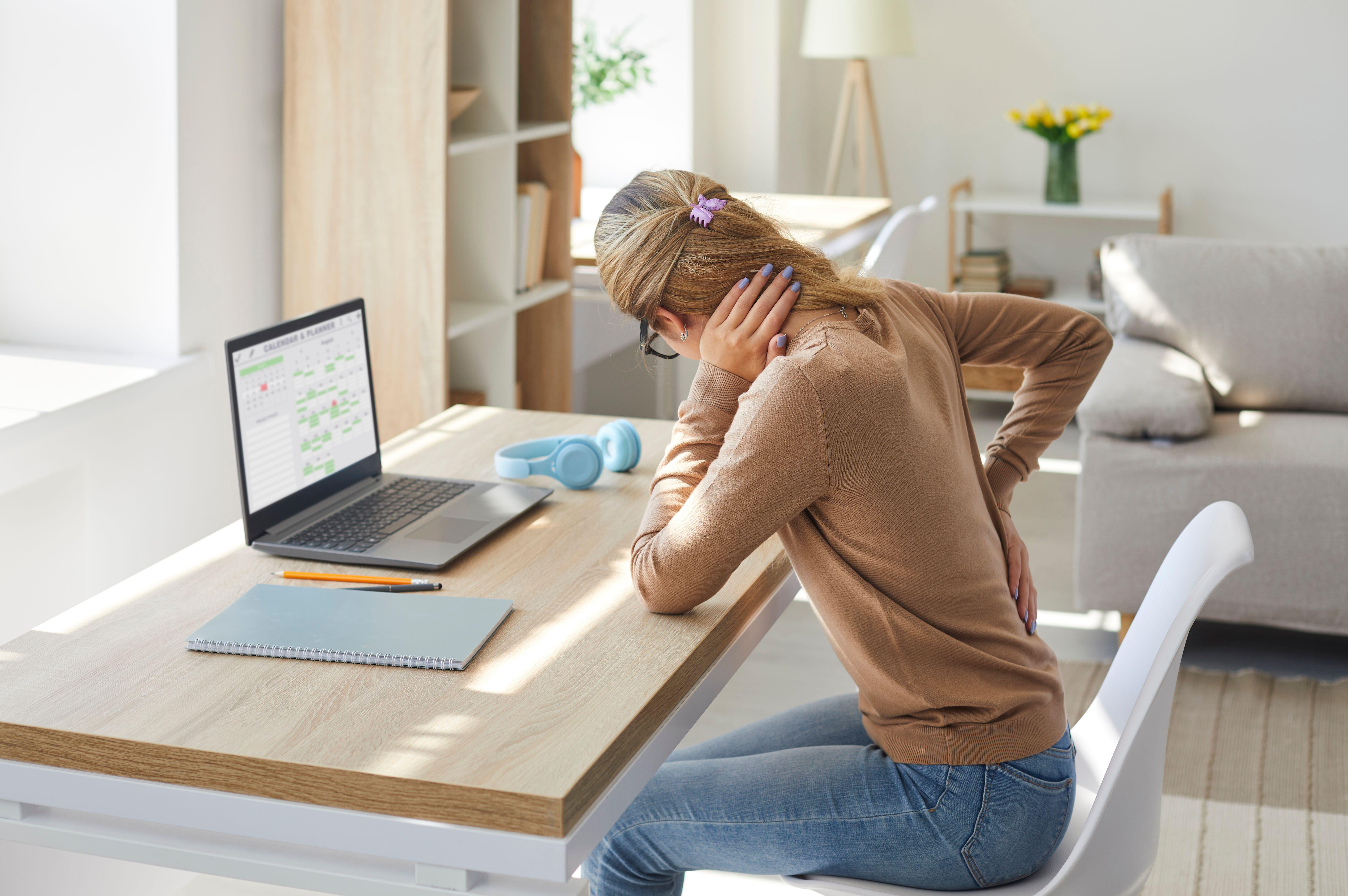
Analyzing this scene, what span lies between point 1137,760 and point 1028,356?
1.88 ft

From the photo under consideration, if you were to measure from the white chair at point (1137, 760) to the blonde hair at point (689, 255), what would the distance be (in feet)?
1.43

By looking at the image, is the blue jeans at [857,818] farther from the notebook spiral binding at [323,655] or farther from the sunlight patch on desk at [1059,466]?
the sunlight patch on desk at [1059,466]

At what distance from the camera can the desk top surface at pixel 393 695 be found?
1.02 metres

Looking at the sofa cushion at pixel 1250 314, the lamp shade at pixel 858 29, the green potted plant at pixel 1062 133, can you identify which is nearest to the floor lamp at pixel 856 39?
the lamp shade at pixel 858 29

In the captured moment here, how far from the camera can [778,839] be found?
1.30 metres

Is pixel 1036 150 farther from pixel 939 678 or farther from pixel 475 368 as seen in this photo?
pixel 939 678

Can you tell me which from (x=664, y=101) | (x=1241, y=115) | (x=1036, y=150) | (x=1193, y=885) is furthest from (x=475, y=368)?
(x=1241, y=115)

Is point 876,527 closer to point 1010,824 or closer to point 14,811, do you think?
point 1010,824

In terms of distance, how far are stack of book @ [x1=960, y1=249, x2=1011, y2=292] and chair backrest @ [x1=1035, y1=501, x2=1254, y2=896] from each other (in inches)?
149

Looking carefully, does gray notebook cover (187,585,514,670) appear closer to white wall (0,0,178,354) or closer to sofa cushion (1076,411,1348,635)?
white wall (0,0,178,354)

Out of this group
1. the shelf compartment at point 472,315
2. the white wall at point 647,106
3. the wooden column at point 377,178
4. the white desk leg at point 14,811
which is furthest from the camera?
the white wall at point 647,106

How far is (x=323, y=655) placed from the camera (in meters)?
1.24

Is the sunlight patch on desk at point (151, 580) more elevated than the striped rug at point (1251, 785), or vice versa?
the sunlight patch on desk at point (151, 580)

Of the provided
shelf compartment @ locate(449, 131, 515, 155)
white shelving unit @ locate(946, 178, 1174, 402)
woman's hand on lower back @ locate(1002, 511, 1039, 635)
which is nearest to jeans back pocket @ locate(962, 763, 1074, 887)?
woman's hand on lower back @ locate(1002, 511, 1039, 635)
